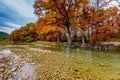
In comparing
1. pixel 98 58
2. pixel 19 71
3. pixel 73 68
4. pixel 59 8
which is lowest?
pixel 98 58

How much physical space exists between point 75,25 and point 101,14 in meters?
5.47

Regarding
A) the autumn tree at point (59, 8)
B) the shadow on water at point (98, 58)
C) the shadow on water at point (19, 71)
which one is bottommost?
the shadow on water at point (98, 58)

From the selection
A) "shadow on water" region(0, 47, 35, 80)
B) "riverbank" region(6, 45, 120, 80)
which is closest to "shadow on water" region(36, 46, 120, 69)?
"riverbank" region(6, 45, 120, 80)

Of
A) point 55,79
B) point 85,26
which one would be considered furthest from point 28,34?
point 55,79

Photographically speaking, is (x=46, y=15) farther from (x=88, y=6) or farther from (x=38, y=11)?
(x=88, y=6)

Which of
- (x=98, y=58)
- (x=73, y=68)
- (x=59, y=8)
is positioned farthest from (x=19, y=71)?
(x=59, y=8)

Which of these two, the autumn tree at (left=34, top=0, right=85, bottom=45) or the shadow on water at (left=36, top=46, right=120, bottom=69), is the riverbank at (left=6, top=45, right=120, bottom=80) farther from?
the autumn tree at (left=34, top=0, right=85, bottom=45)

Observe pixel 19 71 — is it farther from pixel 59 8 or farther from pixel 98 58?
pixel 59 8

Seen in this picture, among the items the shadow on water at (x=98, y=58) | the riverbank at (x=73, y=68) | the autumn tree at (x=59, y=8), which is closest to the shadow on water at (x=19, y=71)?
the riverbank at (x=73, y=68)

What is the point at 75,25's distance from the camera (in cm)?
3309

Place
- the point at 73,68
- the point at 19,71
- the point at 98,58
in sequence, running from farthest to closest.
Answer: the point at 98,58, the point at 73,68, the point at 19,71

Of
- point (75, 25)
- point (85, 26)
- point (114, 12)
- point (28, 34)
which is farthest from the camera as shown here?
point (28, 34)

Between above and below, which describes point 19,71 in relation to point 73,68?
above

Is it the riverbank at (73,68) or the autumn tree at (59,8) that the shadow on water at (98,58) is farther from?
the autumn tree at (59,8)
